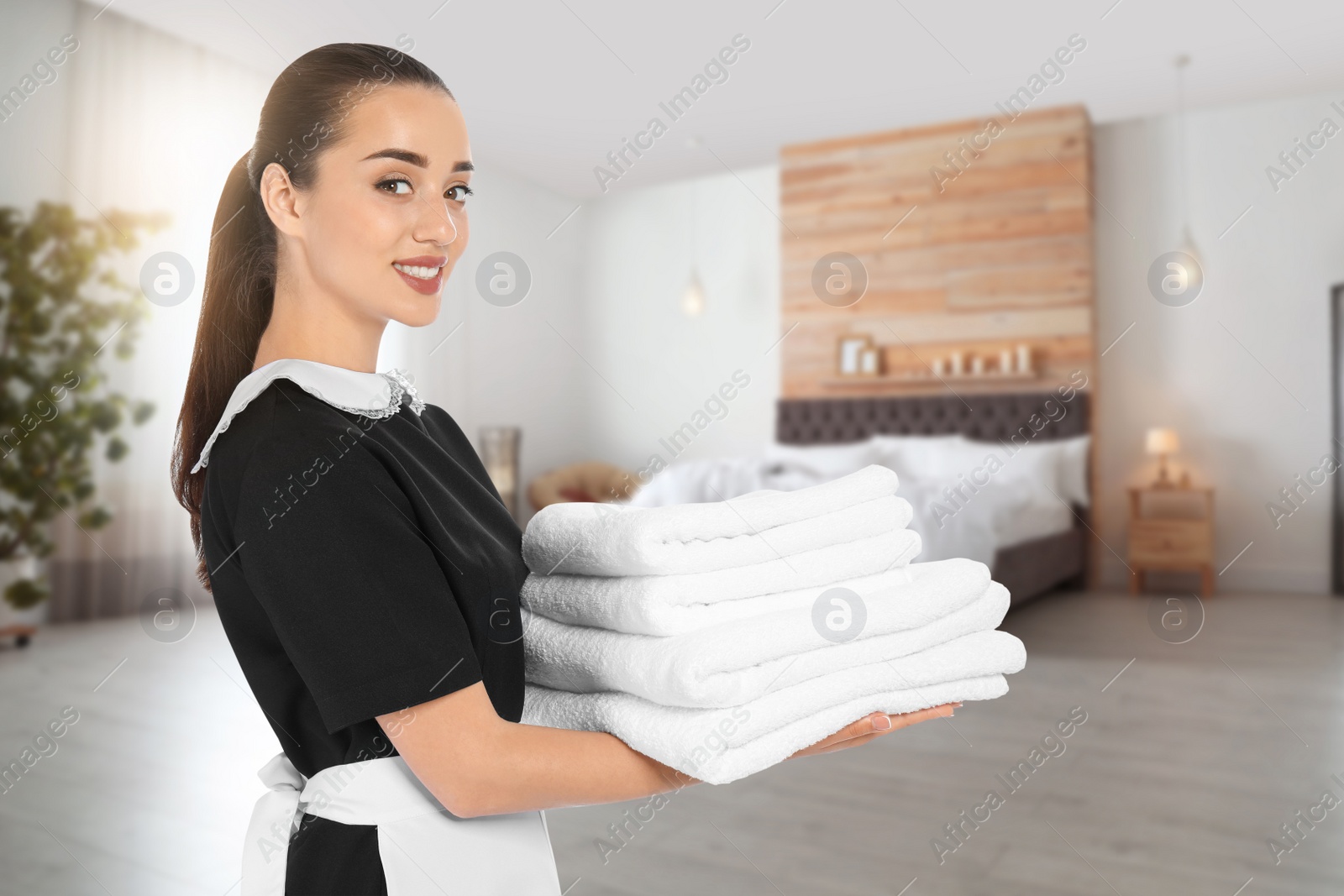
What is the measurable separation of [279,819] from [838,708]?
17.3 inches

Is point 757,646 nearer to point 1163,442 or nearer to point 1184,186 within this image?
point 1163,442

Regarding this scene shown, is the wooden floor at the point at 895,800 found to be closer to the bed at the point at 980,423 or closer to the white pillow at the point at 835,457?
the bed at the point at 980,423

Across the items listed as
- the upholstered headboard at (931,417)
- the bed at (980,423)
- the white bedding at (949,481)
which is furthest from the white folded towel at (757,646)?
the upholstered headboard at (931,417)

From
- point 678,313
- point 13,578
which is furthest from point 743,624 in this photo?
point 678,313

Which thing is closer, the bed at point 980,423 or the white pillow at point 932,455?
the bed at point 980,423

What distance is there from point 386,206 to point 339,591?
0.29m

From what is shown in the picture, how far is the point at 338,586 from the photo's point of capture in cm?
58

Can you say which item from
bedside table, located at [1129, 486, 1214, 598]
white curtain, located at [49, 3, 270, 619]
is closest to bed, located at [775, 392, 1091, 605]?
bedside table, located at [1129, 486, 1214, 598]

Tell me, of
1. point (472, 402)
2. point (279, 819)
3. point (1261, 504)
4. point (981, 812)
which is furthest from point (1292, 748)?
point (472, 402)

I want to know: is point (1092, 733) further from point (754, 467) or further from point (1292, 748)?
point (754, 467)

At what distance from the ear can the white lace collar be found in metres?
0.11

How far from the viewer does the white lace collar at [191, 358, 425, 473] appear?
65 cm

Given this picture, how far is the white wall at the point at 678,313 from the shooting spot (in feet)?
24.4

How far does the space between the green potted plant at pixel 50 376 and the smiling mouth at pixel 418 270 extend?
4.49 metres
